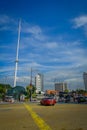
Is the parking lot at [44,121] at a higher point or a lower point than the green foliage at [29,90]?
lower

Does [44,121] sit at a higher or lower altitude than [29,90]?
lower

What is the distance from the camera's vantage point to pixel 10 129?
7.91 meters

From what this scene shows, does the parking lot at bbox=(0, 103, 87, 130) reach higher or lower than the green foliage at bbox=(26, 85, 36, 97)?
lower

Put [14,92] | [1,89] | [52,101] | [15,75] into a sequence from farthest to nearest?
[1,89] < [15,75] < [14,92] < [52,101]

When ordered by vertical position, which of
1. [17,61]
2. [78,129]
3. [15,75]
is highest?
[17,61]

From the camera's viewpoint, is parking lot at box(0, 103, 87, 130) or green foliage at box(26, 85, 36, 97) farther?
green foliage at box(26, 85, 36, 97)

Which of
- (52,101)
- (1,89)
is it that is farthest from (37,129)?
(1,89)

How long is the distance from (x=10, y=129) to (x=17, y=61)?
8748 centimetres

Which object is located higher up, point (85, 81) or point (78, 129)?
point (85, 81)

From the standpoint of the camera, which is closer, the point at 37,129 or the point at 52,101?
the point at 37,129

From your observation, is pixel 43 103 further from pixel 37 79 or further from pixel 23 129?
pixel 37 79

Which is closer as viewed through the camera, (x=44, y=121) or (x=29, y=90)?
(x=44, y=121)

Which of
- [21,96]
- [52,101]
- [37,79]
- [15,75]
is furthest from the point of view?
[37,79]

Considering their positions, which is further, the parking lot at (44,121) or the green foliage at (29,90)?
the green foliage at (29,90)
